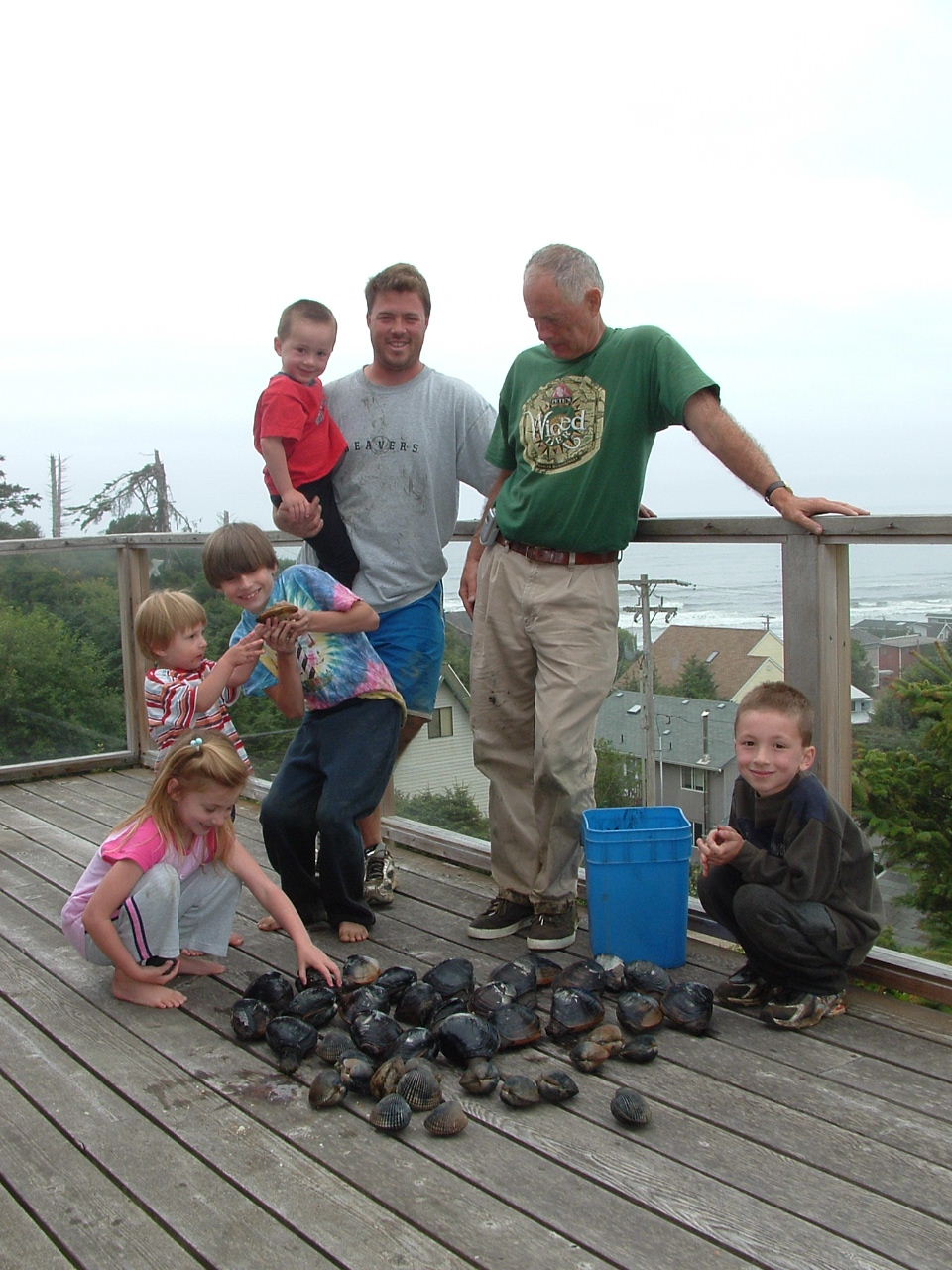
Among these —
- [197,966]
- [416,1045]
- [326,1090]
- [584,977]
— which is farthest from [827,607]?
[197,966]

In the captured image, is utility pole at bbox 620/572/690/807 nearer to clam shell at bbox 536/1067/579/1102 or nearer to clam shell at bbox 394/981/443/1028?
clam shell at bbox 394/981/443/1028

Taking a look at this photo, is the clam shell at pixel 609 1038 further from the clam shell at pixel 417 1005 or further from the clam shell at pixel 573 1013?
the clam shell at pixel 417 1005

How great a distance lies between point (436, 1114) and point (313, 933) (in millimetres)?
1384

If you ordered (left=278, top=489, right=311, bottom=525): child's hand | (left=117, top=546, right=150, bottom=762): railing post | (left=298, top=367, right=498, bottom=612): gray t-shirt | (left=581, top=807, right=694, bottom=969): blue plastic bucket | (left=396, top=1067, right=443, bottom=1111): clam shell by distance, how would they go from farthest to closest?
(left=117, top=546, right=150, bottom=762): railing post
(left=298, top=367, right=498, bottom=612): gray t-shirt
(left=278, top=489, right=311, bottom=525): child's hand
(left=581, top=807, right=694, bottom=969): blue plastic bucket
(left=396, top=1067, right=443, bottom=1111): clam shell

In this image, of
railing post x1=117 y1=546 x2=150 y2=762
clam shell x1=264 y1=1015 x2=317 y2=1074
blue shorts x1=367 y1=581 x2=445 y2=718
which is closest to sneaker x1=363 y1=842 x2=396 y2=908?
blue shorts x1=367 y1=581 x2=445 y2=718

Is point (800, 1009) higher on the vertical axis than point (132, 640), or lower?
lower

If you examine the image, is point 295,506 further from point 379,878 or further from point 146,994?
point 146,994

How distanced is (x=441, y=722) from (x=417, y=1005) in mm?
1451

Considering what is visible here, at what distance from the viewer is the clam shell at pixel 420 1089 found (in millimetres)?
2561

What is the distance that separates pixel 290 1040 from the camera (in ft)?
9.20

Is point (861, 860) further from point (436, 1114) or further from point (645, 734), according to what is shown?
point (436, 1114)

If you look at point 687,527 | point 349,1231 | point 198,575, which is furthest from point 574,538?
point 198,575

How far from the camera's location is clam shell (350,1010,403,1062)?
277 centimetres

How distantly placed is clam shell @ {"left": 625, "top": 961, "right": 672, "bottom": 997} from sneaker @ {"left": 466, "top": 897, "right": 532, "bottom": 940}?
622 millimetres
